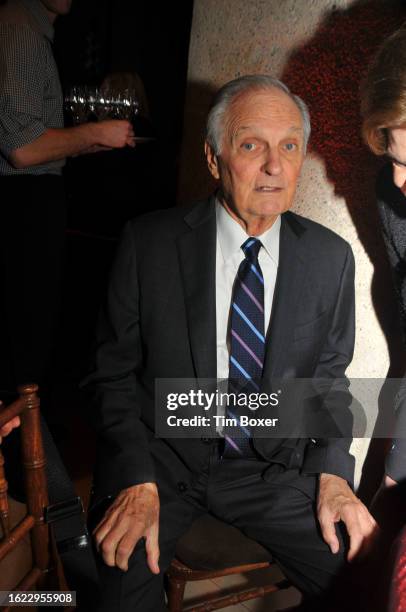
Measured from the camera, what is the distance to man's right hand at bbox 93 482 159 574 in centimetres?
126

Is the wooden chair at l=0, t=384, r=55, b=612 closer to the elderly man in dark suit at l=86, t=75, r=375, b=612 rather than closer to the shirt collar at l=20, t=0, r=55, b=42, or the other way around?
the elderly man in dark suit at l=86, t=75, r=375, b=612

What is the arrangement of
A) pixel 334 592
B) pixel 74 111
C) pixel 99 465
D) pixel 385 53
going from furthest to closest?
pixel 74 111 → pixel 99 465 → pixel 334 592 → pixel 385 53

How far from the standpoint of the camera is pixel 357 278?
1587 mm

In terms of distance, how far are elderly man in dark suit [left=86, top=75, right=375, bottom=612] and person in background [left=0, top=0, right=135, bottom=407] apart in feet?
2.61

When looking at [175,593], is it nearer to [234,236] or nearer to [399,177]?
[234,236]

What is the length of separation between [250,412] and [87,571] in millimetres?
543

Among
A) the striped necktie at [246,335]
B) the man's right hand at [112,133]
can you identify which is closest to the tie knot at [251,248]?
the striped necktie at [246,335]

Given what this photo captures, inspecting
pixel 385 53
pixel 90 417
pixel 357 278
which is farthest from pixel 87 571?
pixel 385 53

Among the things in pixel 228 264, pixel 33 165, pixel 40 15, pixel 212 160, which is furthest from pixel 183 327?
pixel 40 15

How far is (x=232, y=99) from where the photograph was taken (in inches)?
54.6

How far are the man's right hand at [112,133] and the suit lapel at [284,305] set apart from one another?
97cm

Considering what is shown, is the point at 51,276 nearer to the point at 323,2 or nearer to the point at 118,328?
the point at 118,328

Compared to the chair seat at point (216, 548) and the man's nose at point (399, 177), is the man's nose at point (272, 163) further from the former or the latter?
the chair seat at point (216, 548)

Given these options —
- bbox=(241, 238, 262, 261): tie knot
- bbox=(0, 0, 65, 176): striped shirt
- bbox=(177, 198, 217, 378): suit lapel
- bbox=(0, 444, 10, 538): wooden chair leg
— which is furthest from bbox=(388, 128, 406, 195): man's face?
bbox=(0, 0, 65, 176): striped shirt
